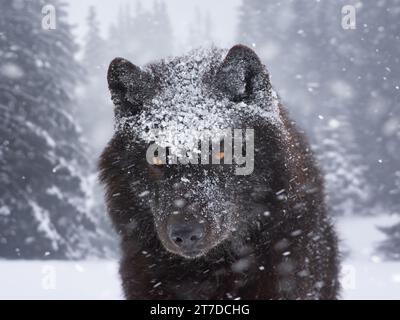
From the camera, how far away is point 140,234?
4.29 meters

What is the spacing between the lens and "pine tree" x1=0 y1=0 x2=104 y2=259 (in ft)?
48.6

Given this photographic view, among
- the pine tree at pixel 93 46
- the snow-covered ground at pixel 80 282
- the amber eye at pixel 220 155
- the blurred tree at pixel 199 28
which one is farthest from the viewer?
the blurred tree at pixel 199 28

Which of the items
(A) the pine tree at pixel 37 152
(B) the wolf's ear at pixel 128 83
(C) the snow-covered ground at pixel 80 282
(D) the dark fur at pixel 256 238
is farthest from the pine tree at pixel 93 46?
(D) the dark fur at pixel 256 238

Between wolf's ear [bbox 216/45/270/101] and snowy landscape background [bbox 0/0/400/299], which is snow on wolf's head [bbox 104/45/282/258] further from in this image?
snowy landscape background [bbox 0/0/400/299]

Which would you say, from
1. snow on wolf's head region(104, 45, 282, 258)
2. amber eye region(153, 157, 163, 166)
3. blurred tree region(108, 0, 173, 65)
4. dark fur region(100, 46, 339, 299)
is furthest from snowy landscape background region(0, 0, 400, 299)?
blurred tree region(108, 0, 173, 65)

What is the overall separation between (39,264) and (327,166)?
12914 millimetres

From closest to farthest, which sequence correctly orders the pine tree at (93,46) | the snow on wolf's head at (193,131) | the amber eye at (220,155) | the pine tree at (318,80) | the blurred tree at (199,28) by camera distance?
the snow on wolf's head at (193,131) < the amber eye at (220,155) < the pine tree at (318,80) < the pine tree at (93,46) < the blurred tree at (199,28)

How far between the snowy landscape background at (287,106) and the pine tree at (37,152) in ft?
0.10

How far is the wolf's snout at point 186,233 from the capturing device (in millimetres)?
3469

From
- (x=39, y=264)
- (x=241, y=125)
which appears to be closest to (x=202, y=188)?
(x=241, y=125)

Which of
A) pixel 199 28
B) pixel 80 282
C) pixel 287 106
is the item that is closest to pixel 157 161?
pixel 287 106

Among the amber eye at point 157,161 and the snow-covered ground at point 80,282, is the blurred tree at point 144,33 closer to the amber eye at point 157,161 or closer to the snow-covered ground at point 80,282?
the snow-covered ground at point 80,282

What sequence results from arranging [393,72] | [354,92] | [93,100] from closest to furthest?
[393,72] → [354,92] → [93,100]

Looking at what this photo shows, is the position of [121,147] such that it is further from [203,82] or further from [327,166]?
[327,166]
